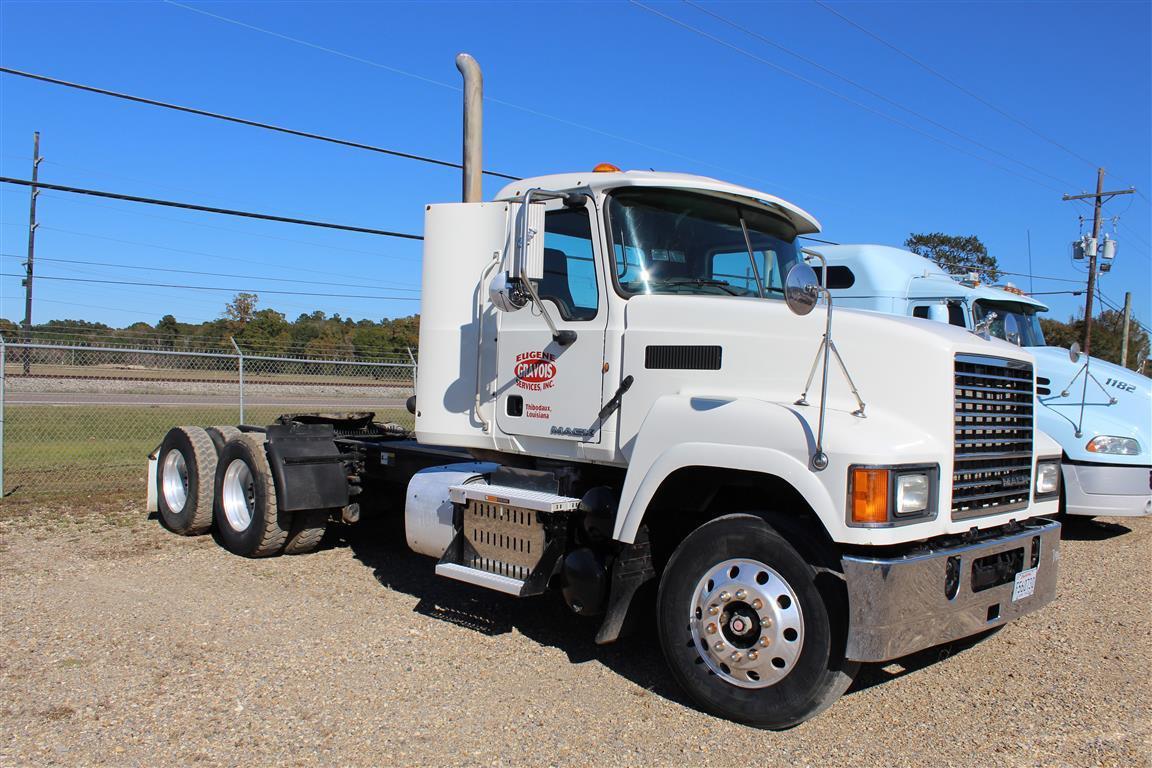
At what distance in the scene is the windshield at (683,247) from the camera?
502cm

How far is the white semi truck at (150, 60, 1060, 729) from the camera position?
3.94 m

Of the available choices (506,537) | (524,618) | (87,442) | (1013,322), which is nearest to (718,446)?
(506,537)

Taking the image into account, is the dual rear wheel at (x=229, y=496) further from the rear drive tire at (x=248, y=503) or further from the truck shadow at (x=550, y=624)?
the truck shadow at (x=550, y=624)

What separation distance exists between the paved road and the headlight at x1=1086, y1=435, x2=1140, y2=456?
13.1 m

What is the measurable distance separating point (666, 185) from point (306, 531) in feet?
14.3

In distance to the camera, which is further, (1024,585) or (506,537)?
(506,537)

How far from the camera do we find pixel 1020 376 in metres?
4.72

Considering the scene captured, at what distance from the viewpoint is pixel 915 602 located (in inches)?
152

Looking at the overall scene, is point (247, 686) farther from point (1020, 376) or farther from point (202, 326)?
point (202, 326)

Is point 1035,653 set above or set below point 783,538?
below

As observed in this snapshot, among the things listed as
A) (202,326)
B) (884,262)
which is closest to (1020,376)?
(884,262)

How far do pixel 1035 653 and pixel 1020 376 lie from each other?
1.88 m

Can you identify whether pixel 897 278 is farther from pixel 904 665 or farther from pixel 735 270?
pixel 904 665

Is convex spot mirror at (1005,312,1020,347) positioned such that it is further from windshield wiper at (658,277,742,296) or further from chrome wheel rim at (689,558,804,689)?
chrome wheel rim at (689,558,804,689)
